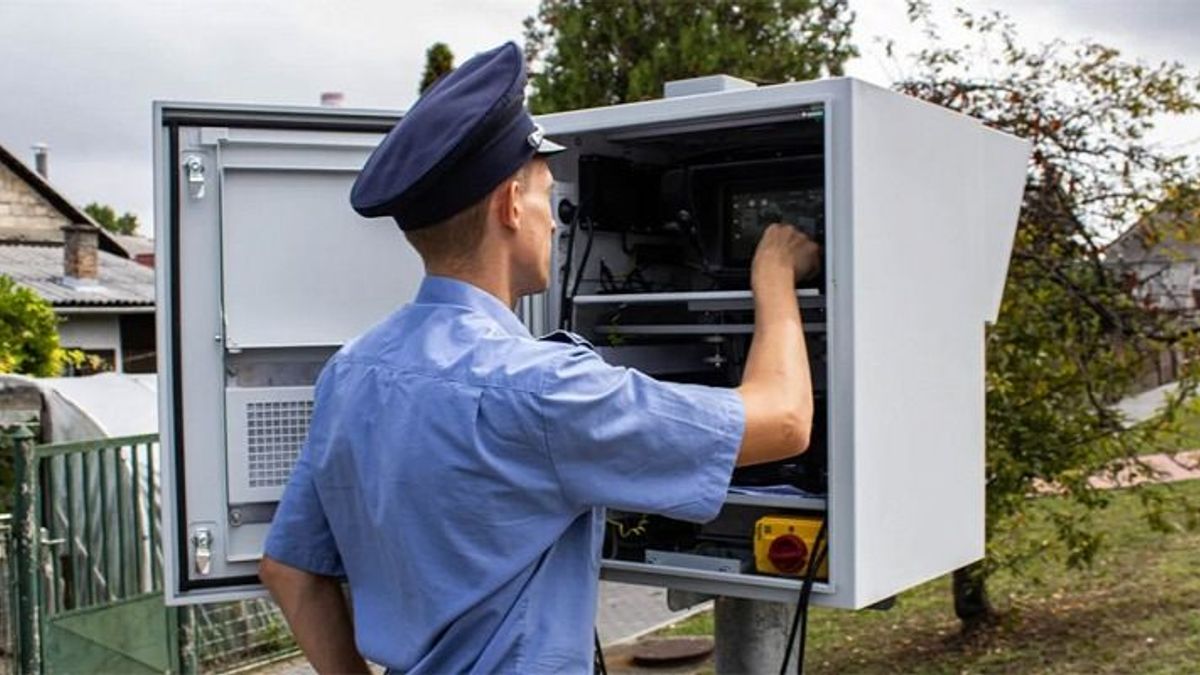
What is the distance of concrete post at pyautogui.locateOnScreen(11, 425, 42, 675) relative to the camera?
5.70 metres

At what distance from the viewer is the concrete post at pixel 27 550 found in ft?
18.7

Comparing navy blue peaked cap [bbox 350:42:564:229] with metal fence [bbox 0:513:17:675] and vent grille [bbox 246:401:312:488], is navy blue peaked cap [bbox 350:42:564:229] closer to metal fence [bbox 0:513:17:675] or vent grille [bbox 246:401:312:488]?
vent grille [bbox 246:401:312:488]

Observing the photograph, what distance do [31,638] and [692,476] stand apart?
4.72 metres

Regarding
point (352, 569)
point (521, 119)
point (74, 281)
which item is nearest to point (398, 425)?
point (352, 569)

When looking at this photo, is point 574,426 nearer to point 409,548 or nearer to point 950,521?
point 409,548

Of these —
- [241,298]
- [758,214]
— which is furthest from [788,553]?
[241,298]

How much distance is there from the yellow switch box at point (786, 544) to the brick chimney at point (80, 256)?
17.9 m

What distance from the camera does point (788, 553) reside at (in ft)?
8.75

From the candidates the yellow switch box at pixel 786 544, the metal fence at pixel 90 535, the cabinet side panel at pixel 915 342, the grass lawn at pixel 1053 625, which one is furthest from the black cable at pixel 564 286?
the grass lawn at pixel 1053 625

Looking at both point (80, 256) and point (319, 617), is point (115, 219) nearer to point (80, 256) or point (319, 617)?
point (80, 256)

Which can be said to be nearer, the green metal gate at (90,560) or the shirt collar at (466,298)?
the shirt collar at (466,298)

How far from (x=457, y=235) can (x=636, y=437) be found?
402 mm

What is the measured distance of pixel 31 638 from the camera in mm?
5836

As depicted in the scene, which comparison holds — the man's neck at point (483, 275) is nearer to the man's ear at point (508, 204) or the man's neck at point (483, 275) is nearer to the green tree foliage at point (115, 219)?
the man's ear at point (508, 204)
